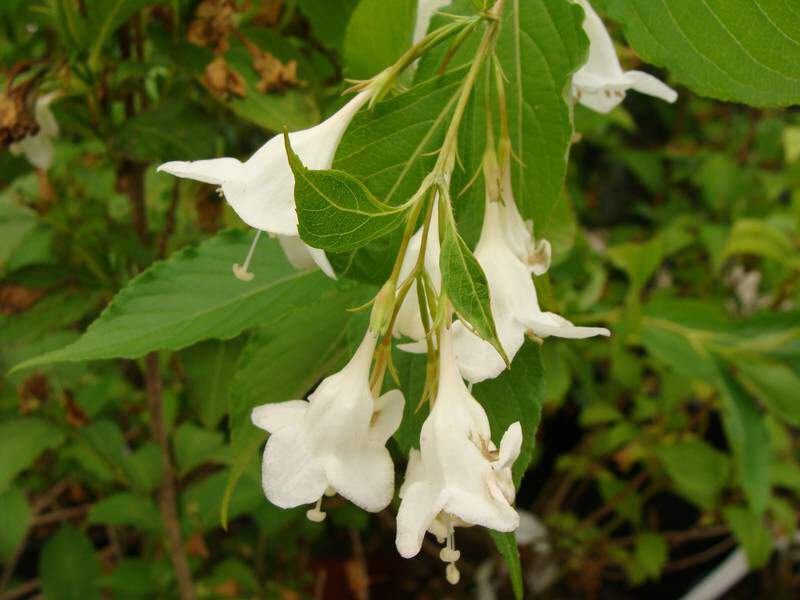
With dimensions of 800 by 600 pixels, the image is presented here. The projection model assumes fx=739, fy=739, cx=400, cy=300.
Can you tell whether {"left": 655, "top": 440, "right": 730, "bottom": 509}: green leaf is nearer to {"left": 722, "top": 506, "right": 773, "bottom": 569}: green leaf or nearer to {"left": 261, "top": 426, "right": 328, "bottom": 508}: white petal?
{"left": 722, "top": 506, "right": 773, "bottom": 569}: green leaf

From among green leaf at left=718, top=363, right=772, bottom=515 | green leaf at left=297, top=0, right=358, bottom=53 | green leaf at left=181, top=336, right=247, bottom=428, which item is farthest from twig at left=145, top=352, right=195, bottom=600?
green leaf at left=718, top=363, right=772, bottom=515

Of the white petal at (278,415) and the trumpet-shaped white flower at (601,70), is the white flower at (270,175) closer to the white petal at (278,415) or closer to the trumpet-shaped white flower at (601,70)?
the white petal at (278,415)

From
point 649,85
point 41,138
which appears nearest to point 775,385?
point 649,85

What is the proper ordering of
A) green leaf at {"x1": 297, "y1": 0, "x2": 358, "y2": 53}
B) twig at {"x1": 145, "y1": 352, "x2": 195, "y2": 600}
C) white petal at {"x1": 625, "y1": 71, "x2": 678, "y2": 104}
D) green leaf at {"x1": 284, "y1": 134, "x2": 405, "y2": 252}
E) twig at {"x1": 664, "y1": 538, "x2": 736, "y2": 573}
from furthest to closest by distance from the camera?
twig at {"x1": 664, "y1": 538, "x2": 736, "y2": 573}
twig at {"x1": 145, "y1": 352, "x2": 195, "y2": 600}
green leaf at {"x1": 297, "y1": 0, "x2": 358, "y2": 53}
white petal at {"x1": 625, "y1": 71, "x2": 678, "y2": 104}
green leaf at {"x1": 284, "y1": 134, "x2": 405, "y2": 252}

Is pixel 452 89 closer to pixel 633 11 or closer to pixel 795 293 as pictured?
pixel 633 11

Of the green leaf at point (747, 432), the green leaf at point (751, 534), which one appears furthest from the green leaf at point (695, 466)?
the green leaf at point (747, 432)

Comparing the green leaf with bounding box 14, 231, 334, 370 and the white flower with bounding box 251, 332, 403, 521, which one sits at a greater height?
the white flower with bounding box 251, 332, 403, 521

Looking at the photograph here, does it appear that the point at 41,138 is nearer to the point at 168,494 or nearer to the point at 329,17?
the point at 329,17
